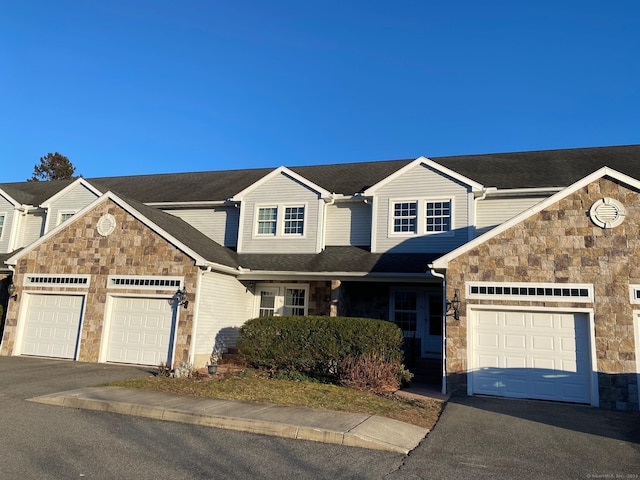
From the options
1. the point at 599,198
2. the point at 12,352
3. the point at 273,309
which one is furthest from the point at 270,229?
the point at 599,198

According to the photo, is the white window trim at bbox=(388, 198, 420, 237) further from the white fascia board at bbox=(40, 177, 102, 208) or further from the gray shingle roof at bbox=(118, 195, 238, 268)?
the white fascia board at bbox=(40, 177, 102, 208)

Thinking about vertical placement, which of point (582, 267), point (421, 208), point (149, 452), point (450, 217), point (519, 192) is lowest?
point (149, 452)

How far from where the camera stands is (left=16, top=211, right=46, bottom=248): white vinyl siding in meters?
20.7

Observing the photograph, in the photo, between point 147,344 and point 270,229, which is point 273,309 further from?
point 147,344

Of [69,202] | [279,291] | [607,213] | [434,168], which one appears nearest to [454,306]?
[607,213]

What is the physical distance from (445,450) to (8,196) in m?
21.7

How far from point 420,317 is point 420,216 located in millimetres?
3500

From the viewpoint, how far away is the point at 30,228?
68.3 feet

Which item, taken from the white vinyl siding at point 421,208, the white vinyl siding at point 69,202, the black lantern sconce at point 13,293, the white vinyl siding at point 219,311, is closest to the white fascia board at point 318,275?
the white vinyl siding at point 219,311

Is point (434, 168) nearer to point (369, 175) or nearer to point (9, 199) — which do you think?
point (369, 175)

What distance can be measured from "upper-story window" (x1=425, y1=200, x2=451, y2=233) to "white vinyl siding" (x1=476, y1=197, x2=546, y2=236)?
1.09 meters

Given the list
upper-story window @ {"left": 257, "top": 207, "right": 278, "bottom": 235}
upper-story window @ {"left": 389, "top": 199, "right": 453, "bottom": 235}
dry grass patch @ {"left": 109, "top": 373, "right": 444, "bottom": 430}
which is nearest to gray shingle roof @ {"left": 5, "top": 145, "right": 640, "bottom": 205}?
upper-story window @ {"left": 389, "top": 199, "right": 453, "bottom": 235}

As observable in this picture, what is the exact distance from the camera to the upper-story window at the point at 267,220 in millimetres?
17641

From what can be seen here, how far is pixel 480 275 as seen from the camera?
11.8m
